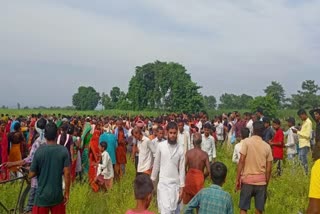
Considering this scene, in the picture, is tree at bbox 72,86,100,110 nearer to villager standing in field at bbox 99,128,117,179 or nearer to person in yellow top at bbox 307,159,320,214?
villager standing in field at bbox 99,128,117,179

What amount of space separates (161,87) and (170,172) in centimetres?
6303

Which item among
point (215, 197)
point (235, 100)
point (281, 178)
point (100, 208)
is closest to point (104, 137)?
point (100, 208)

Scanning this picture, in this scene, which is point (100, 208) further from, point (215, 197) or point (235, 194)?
point (215, 197)

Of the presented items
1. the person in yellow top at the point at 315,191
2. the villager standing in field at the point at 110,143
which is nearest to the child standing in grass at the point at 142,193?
the person in yellow top at the point at 315,191

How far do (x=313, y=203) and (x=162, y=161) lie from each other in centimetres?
306

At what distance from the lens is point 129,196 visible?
9047 mm

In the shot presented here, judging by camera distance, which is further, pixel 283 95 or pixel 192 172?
pixel 283 95

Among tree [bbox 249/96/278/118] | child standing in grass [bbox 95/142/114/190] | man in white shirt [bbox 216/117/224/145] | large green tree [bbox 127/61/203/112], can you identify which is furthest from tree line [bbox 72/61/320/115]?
child standing in grass [bbox 95/142/114/190]

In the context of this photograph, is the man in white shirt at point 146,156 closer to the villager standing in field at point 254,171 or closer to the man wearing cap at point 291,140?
the villager standing in field at point 254,171

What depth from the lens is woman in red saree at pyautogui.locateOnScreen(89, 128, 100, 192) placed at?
32.4 feet

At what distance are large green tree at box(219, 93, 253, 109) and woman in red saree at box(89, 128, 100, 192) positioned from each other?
7913 centimetres

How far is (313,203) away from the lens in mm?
3643

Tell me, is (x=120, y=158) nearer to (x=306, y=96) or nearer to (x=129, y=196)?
(x=129, y=196)

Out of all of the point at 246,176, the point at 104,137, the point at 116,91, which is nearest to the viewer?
the point at 246,176
